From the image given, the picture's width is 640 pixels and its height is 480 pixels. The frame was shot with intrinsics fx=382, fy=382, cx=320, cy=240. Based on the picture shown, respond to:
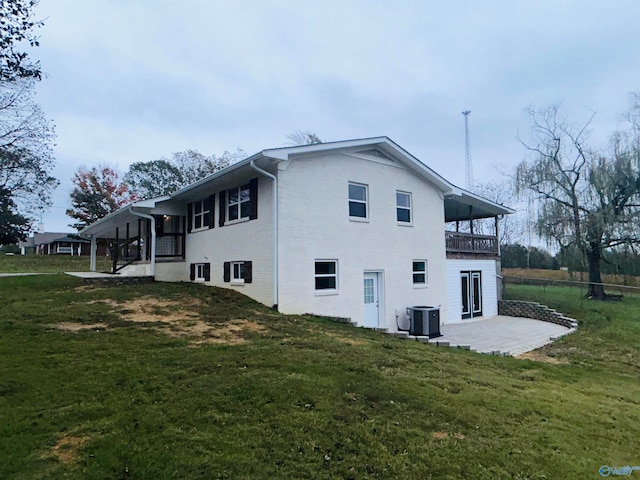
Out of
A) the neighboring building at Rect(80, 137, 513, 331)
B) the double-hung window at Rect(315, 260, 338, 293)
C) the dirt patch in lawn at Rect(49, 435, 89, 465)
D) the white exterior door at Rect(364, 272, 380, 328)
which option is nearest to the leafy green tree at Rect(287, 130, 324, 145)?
the neighboring building at Rect(80, 137, 513, 331)

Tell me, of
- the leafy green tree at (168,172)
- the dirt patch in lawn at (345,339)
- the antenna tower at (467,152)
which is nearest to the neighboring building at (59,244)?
the leafy green tree at (168,172)

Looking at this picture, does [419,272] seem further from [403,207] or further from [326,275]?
[326,275]

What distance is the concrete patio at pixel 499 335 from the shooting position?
9758mm

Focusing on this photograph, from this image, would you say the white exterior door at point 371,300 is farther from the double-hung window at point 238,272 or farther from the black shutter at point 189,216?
the black shutter at point 189,216

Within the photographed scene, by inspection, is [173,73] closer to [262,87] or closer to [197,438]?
[262,87]

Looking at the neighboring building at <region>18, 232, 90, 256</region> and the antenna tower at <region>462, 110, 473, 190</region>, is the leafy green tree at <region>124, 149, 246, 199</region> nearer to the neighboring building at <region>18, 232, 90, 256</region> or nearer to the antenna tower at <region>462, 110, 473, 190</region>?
the neighboring building at <region>18, 232, 90, 256</region>

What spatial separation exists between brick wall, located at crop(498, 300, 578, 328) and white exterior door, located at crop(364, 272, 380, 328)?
6.94 meters

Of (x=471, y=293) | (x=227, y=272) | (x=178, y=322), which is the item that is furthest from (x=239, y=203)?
(x=471, y=293)

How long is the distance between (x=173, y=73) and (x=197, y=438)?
51.9 ft

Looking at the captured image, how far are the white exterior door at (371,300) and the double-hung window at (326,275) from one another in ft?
4.35

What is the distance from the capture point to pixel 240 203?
12430 millimetres

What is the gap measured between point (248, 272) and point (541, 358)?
7.92 meters

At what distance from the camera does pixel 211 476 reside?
9.16 ft

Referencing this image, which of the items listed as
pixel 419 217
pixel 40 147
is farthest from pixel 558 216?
pixel 40 147
